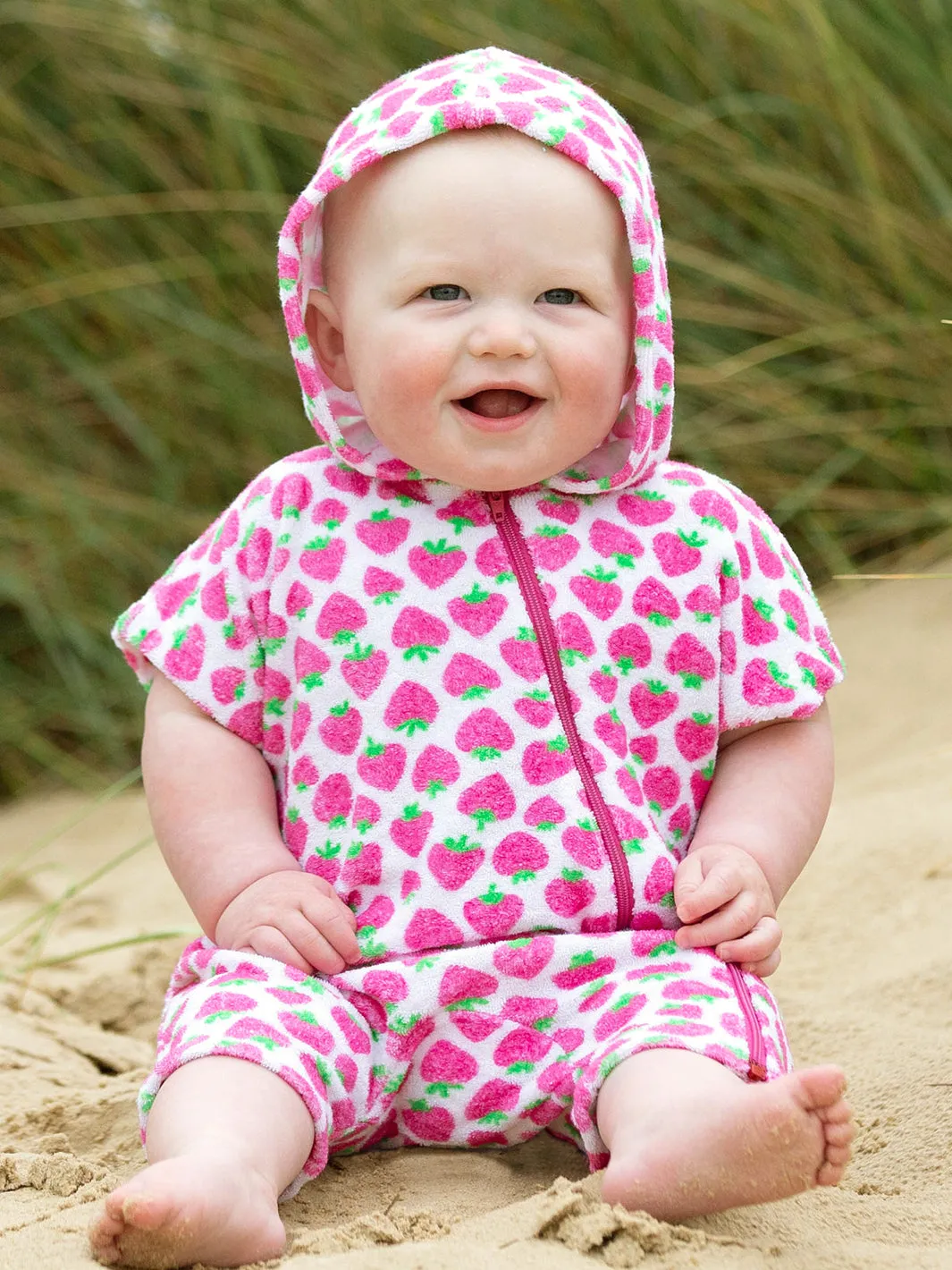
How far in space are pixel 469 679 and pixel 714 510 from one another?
314 millimetres

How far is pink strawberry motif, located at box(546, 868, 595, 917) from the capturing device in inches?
67.9

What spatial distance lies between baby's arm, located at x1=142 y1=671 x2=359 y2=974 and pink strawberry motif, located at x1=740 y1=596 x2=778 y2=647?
488mm

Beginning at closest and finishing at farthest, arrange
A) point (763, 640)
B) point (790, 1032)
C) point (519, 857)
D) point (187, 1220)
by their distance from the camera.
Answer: point (187, 1220) < point (519, 857) < point (763, 640) < point (790, 1032)

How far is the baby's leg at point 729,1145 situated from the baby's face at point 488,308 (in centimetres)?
63

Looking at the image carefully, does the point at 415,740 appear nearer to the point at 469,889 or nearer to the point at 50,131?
the point at 469,889

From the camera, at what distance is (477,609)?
5.85ft

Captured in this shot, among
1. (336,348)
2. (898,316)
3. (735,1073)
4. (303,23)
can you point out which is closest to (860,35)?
(898,316)

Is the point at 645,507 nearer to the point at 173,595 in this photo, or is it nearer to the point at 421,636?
the point at 421,636

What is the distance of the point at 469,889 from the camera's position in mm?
1724

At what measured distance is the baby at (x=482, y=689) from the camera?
170 centimetres

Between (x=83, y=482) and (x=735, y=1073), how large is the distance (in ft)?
8.29

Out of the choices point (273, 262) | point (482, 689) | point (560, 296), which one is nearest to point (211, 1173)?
point (482, 689)

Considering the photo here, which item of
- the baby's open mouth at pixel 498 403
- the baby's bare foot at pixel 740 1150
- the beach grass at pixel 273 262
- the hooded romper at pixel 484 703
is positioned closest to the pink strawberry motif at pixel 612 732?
the hooded romper at pixel 484 703

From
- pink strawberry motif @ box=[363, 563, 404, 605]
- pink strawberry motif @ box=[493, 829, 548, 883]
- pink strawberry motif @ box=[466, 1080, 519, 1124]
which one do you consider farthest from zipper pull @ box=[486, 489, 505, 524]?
pink strawberry motif @ box=[466, 1080, 519, 1124]
